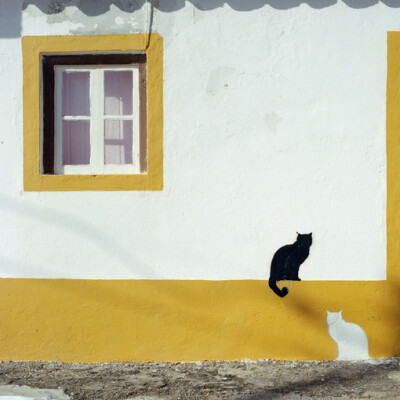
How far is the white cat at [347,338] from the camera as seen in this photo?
4.14 m

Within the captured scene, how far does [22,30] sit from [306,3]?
7.33ft

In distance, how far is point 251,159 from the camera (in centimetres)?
418

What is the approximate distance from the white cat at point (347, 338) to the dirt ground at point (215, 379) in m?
0.08

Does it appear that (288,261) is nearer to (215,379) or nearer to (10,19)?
(215,379)

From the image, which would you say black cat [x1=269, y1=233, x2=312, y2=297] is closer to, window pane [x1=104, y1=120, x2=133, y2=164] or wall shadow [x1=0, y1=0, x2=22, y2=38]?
window pane [x1=104, y1=120, x2=133, y2=164]

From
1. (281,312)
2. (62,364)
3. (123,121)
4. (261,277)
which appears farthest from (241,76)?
(62,364)

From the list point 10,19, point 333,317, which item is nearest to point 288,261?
point 333,317

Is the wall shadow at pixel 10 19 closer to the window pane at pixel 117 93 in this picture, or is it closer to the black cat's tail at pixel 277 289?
the window pane at pixel 117 93

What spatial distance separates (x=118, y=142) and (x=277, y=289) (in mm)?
1733

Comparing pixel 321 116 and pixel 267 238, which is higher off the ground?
pixel 321 116

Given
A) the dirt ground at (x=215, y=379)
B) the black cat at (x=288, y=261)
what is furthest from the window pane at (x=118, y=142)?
the dirt ground at (x=215, y=379)

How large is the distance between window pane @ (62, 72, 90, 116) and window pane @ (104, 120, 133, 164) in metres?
0.24

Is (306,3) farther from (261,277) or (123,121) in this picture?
(261,277)

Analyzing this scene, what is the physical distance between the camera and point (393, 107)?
13.5 ft
